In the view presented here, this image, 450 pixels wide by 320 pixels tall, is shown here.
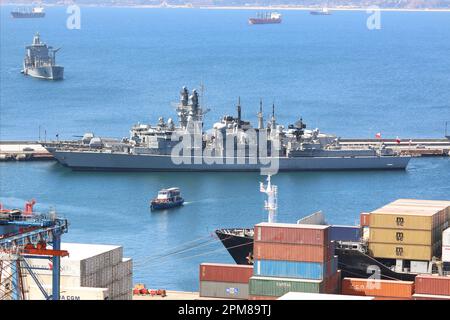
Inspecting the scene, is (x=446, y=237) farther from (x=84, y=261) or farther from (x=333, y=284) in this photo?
(x=84, y=261)

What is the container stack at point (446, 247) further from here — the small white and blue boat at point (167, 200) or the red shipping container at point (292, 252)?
the small white and blue boat at point (167, 200)

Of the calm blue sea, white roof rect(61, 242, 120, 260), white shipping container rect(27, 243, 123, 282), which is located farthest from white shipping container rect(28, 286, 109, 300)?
the calm blue sea

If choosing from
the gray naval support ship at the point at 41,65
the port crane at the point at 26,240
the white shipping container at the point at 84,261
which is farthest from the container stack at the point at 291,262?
the gray naval support ship at the point at 41,65

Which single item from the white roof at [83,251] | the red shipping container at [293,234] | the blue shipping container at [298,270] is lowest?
the blue shipping container at [298,270]

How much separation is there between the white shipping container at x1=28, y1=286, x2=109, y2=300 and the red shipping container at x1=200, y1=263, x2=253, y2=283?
7617 mm

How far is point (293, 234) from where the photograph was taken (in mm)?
26984

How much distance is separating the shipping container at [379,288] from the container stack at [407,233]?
114 inches

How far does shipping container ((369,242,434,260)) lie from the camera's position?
31.0m

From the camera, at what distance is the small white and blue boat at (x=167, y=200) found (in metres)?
50.9

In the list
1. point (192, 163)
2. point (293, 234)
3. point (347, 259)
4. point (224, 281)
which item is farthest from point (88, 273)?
point (192, 163)

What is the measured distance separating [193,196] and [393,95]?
45900 millimetres

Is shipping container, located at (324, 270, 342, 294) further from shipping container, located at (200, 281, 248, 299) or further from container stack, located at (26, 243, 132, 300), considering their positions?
container stack, located at (26, 243, 132, 300)
